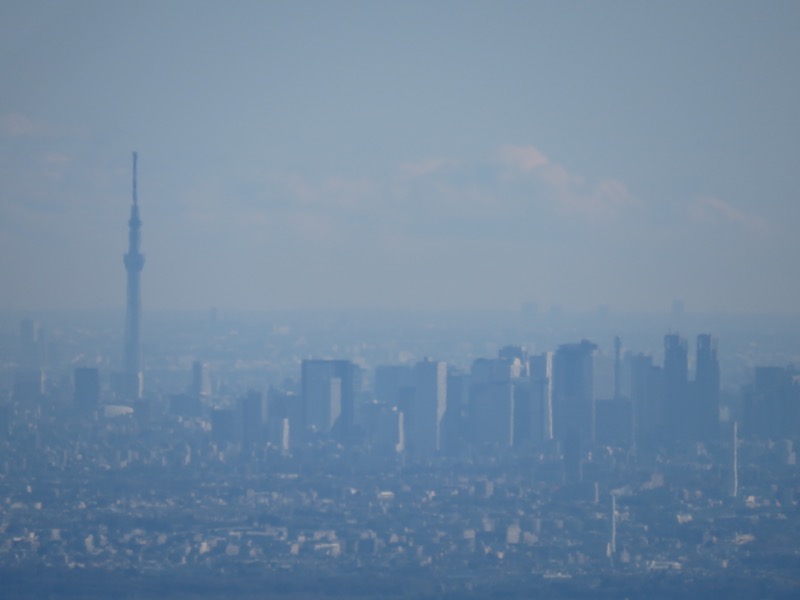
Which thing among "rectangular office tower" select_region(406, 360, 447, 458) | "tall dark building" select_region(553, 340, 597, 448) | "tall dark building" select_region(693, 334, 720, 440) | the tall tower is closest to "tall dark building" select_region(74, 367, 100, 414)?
the tall tower

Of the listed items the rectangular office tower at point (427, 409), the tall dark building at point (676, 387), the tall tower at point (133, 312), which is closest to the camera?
the rectangular office tower at point (427, 409)

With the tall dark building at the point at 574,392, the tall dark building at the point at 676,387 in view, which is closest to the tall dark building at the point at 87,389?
the tall dark building at the point at 574,392

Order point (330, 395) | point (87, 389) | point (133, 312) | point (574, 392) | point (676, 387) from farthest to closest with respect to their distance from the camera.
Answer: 1. point (133, 312)
2. point (87, 389)
3. point (330, 395)
4. point (676, 387)
5. point (574, 392)

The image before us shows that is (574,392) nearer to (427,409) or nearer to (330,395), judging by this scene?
(427,409)

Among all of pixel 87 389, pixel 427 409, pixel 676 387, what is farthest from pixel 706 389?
pixel 87 389

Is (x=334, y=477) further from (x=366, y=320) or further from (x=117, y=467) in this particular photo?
(x=366, y=320)

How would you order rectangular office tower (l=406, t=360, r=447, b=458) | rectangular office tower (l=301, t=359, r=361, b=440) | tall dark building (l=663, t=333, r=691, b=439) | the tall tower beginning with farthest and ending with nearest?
the tall tower < rectangular office tower (l=301, t=359, r=361, b=440) < tall dark building (l=663, t=333, r=691, b=439) < rectangular office tower (l=406, t=360, r=447, b=458)

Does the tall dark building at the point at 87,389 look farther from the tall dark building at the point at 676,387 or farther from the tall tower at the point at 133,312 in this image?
the tall dark building at the point at 676,387

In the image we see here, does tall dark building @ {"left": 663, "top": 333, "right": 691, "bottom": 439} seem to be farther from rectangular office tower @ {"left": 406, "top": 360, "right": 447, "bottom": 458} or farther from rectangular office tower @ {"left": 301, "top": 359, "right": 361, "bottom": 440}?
rectangular office tower @ {"left": 301, "top": 359, "right": 361, "bottom": 440}
